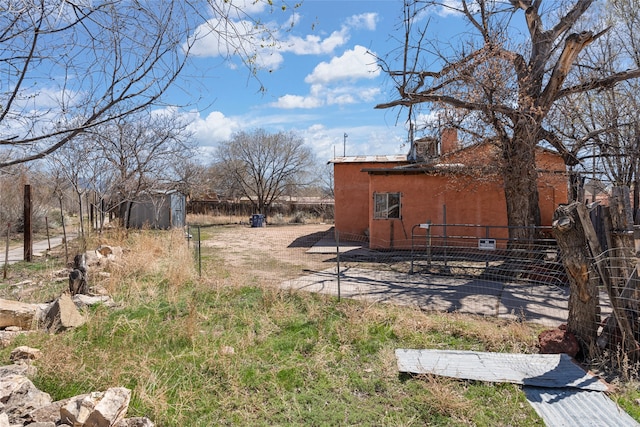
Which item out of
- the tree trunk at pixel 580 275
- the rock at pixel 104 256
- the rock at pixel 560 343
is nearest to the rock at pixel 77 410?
the rock at pixel 560 343

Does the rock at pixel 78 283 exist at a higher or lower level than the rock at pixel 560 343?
higher

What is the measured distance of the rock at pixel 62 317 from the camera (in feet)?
18.1

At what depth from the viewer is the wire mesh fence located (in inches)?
294

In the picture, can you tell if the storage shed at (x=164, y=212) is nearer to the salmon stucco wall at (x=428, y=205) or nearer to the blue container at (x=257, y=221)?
the blue container at (x=257, y=221)

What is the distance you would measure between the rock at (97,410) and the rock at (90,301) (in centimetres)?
369

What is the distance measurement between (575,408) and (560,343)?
1240 mm

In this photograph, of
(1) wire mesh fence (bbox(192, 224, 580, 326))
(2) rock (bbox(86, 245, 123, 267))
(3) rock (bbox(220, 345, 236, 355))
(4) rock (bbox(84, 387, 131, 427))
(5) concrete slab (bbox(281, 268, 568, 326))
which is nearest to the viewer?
(4) rock (bbox(84, 387, 131, 427))

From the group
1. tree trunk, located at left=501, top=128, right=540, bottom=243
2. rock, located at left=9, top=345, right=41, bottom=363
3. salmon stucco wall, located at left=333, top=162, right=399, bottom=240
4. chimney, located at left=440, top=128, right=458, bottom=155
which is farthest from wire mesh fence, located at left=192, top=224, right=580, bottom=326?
rock, located at left=9, top=345, right=41, bottom=363

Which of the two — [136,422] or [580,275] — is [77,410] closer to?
[136,422]

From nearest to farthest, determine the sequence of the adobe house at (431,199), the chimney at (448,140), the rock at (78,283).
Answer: the rock at (78,283), the chimney at (448,140), the adobe house at (431,199)

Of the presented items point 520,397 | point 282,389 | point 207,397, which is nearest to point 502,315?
point 520,397

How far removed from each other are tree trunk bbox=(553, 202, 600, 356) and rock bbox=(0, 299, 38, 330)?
22.0 feet

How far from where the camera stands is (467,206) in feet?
48.8

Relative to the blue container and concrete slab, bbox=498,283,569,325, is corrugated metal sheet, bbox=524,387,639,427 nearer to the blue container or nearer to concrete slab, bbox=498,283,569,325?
concrete slab, bbox=498,283,569,325
